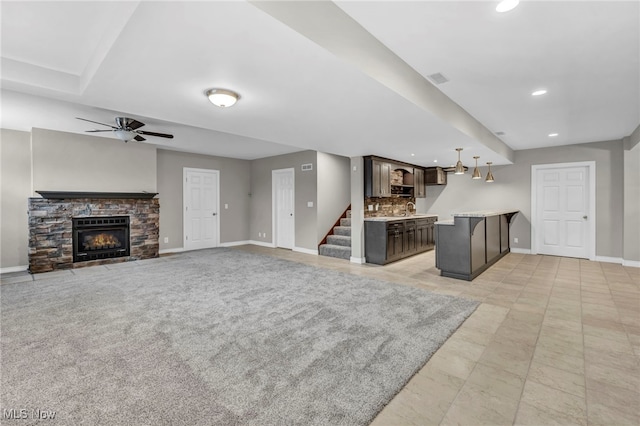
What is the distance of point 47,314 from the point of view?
10.7ft

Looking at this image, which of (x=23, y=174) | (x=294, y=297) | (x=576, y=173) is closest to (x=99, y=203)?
(x=23, y=174)

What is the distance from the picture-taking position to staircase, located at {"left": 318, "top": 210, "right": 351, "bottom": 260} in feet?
21.9

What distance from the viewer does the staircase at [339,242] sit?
6664mm

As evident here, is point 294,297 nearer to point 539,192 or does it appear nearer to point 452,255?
point 452,255

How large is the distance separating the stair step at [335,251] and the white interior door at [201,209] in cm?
333

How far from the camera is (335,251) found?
6.75 m

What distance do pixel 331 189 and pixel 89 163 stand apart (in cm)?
521

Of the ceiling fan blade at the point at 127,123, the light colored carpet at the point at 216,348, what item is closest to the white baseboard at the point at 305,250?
the light colored carpet at the point at 216,348

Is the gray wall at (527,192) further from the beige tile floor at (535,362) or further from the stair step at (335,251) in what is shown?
the stair step at (335,251)

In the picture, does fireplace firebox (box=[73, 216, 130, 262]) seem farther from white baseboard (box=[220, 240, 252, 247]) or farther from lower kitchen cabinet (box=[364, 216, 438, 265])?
lower kitchen cabinet (box=[364, 216, 438, 265])

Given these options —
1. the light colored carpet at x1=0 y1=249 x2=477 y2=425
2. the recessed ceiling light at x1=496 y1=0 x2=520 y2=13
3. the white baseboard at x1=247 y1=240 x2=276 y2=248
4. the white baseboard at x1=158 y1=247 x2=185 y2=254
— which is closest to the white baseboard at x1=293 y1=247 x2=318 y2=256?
the white baseboard at x1=247 y1=240 x2=276 y2=248

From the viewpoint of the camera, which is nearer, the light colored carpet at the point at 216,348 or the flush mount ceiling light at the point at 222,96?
the light colored carpet at the point at 216,348

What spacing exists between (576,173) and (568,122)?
2.55 metres

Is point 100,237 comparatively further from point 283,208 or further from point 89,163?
point 283,208
